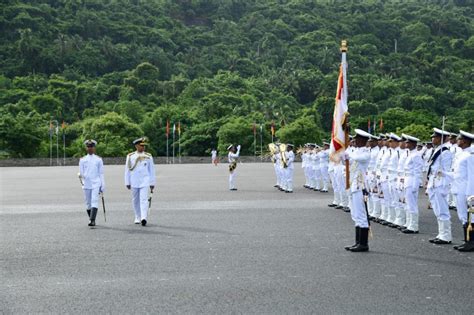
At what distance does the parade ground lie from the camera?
25.0 feet

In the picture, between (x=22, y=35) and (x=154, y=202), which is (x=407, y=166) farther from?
(x=22, y=35)

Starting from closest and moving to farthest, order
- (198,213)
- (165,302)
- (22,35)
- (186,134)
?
(165,302)
(198,213)
(186,134)
(22,35)

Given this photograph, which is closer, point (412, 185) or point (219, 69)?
point (412, 185)

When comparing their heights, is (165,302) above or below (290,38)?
below

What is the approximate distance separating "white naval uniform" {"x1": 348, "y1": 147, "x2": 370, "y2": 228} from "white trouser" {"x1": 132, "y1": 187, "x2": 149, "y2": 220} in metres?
5.02

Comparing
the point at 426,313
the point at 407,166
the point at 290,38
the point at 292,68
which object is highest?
the point at 290,38

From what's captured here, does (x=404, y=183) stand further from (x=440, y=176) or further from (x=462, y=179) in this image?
(x=462, y=179)

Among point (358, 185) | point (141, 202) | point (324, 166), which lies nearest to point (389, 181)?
point (358, 185)

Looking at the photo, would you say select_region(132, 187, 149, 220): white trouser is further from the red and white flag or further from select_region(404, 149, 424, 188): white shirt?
select_region(404, 149, 424, 188): white shirt

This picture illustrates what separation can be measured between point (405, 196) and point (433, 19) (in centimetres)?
15343

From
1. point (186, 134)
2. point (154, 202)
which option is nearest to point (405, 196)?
point (154, 202)

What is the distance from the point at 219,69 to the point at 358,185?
128 meters

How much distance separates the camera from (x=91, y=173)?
50.1ft

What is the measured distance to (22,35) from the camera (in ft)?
422
